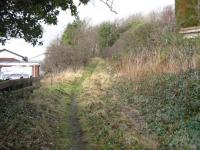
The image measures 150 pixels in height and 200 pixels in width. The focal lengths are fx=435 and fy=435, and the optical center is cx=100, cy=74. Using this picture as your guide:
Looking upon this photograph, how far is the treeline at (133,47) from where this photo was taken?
17.9 meters

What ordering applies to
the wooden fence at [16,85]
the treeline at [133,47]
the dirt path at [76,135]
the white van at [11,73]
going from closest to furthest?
1. the dirt path at [76,135]
2. the wooden fence at [16,85]
3. the treeline at [133,47]
4. the white van at [11,73]

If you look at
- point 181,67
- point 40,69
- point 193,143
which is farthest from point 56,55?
point 193,143

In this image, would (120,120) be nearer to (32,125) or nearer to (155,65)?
(32,125)

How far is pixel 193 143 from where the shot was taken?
354 inches

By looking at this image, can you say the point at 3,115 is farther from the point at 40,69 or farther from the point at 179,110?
the point at 40,69

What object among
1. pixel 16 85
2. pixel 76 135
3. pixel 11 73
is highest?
pixel 16 85

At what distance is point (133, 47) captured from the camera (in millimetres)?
27969

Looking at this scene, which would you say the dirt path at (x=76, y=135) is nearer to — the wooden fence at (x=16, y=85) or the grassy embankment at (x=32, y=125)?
the grassy embankment at (x=32, y=125)

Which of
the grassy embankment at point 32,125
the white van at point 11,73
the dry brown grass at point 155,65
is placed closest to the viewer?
the grassy embankment at point 32,125

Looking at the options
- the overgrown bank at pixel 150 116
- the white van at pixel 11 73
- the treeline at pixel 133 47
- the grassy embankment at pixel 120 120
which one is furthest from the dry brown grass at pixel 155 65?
the white van at pixel 11 73

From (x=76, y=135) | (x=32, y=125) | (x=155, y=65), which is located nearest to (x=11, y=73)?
(x=155, y=65)

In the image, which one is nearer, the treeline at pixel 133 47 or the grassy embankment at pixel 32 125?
the grassy embankment at pixel 32 125

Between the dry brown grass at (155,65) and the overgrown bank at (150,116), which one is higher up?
the dry brown grass at (155,65)

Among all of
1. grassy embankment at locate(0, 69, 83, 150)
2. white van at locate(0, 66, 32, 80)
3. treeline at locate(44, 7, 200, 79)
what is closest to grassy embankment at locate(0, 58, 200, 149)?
grassy embankment at locate(0, 69, 83, 150)
